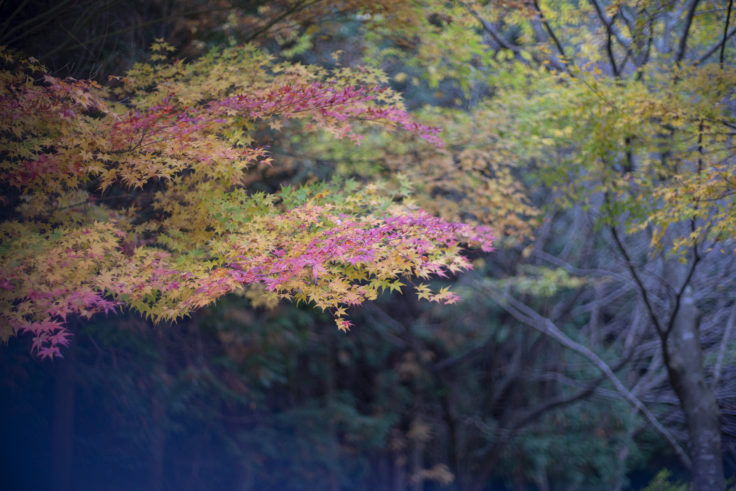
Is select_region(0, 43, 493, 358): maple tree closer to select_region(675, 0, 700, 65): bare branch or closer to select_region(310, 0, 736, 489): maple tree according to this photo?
select_region(310, 0, 736, 489): maple tree

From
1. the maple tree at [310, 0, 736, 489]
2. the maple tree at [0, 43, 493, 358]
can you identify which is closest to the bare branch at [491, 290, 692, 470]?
the maple tree at [310, 0, 736, 489]

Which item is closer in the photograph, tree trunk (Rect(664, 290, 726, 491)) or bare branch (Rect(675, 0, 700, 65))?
bare branch (Rect(675, 0, 700, 65))

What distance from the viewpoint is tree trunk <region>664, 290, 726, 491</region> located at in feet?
18.1

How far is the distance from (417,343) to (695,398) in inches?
217

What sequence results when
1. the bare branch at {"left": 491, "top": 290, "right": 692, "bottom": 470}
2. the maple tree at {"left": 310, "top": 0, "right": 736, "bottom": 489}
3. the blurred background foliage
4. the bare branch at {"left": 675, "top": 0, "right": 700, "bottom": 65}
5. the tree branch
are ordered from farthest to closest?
the bare branch at {"left": 491, "top": 290, "right": 692, "bottom": 470}, the blurred background foliage, the tree branch, the bare branch at {"left": 675, "top": 0, "right": 700, "bottom": 65}, the maple tree at {"left": 310, "top": 0, "right": 736, "bottom": 489}

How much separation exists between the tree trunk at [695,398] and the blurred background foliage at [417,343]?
0.83 m

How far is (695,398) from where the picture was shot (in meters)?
5.72

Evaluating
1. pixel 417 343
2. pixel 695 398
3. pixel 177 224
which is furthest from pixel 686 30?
pixel 417 343

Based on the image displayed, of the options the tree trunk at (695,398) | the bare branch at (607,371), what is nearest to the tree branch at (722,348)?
the tree trunk at (695,398)

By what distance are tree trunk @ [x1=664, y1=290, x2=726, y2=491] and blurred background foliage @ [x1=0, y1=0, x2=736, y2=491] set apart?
32.5 inches

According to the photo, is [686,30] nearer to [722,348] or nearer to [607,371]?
[722,348]

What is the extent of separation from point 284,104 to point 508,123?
3.43 metres

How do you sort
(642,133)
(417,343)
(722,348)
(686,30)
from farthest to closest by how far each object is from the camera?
(417,343)
(722,348)
(642,133)
(686,30)

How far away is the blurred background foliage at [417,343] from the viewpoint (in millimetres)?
6320
